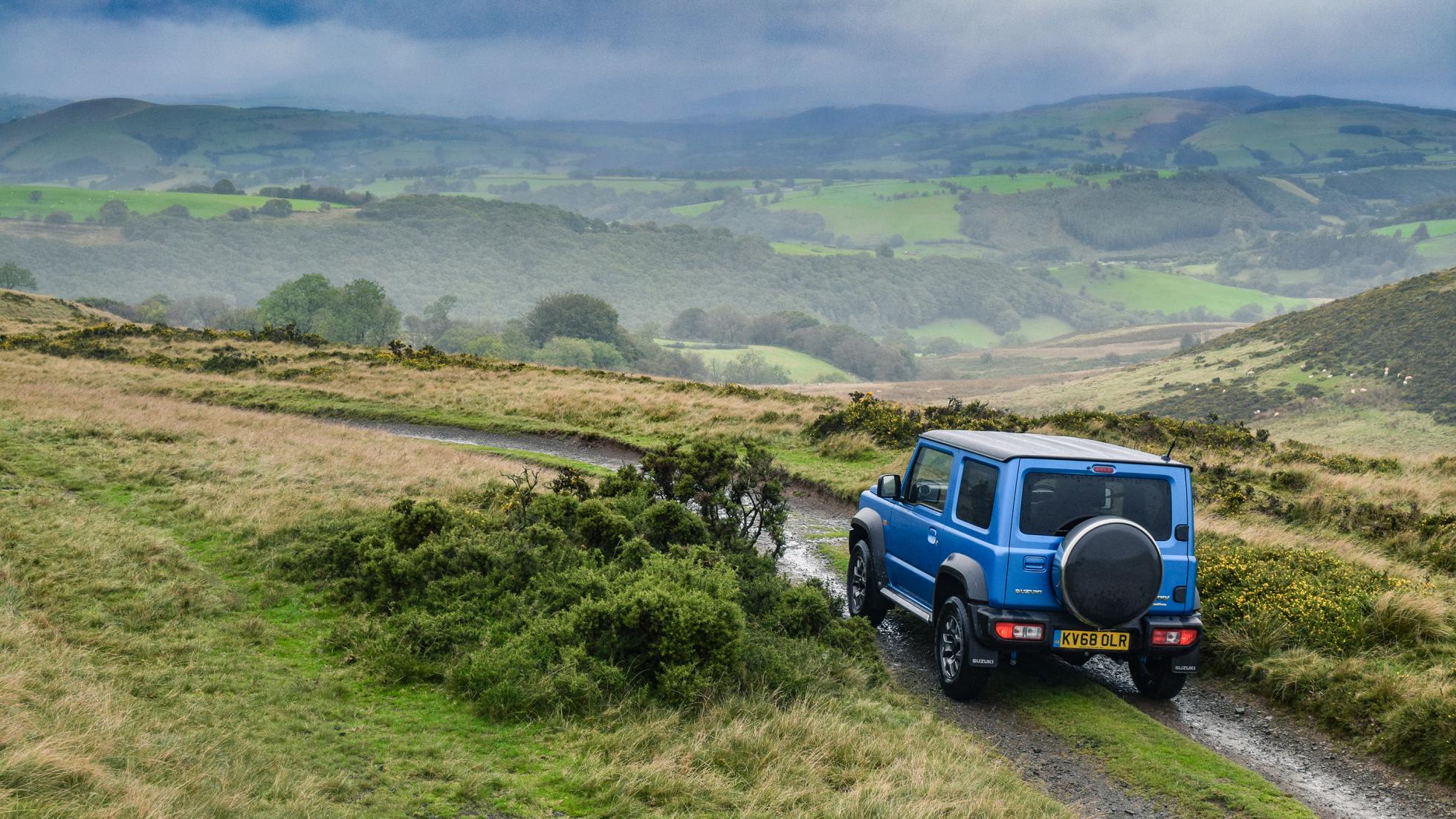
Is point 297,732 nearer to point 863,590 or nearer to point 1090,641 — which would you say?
point 1090,641

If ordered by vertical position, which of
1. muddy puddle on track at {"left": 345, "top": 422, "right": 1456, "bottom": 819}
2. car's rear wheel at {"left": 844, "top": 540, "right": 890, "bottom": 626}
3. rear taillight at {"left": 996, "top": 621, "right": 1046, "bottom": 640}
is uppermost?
rear taillight at {"left": 996, "top": 621, "right": 1046, "bottom": 640}

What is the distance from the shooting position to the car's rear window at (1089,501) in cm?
920

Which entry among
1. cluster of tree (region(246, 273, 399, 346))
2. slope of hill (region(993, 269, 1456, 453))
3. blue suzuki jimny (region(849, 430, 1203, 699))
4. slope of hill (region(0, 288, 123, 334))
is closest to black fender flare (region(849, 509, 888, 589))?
blue suzuki jimny (region(849, 430, 1203, 699))

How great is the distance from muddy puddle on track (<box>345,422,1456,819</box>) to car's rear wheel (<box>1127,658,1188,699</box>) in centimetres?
12

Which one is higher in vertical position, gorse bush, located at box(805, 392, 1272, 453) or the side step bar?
the side step bar

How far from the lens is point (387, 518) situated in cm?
1261

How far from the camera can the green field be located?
15425 centimetres

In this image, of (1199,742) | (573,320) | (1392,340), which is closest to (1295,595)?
(1199,742)

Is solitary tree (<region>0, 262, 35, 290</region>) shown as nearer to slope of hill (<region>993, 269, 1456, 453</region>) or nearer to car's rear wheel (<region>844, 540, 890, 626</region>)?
slope of hill (<region>993, 269, 1456, 453</region>)

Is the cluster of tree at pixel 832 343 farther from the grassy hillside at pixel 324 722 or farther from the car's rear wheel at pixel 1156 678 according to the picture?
the grassy hillside at pixel 324 722

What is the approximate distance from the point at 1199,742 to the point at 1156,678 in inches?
34.7

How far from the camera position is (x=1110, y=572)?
348 inches

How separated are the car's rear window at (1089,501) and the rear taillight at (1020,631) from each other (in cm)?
84

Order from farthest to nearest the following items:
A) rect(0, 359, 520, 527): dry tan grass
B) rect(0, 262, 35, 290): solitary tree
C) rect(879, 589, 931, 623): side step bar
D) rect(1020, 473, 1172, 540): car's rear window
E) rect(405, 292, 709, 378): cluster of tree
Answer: rect(0, 262, 35, 290): solitary tree, rect(405, 292, 709, 378): cluster of tree, rect(0, 359, 520, 527): dry tan grass, rect(879, 589, 931, 623): side step bar, rect(1020, 473, 1172, 540): car's rear window
